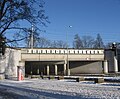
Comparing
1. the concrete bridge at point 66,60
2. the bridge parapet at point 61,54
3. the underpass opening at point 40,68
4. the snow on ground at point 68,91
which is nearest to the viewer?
the snow on ground at point 68,91

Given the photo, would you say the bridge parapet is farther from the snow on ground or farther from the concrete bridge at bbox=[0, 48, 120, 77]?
the snow on ground

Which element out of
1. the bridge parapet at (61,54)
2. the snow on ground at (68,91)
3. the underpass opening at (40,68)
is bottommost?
Answer: the snow on ground at (68,91)

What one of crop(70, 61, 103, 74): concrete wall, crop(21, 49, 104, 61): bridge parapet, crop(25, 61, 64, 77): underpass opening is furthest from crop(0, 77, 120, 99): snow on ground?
crop(25, 61, 64, 77): underpass opening

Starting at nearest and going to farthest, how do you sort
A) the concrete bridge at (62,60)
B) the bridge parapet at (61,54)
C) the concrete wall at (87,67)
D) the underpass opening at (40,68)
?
the bridge parapet at (61,54) → the concrete bridge at (62,60) → the concrete wall at (87,67) → the underpass opening at (40,68)

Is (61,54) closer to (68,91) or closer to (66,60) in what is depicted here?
(66,60)

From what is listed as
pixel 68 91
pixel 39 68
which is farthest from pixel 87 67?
pixel 68 91

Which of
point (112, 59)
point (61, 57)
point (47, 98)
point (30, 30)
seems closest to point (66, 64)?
point (61, 57)

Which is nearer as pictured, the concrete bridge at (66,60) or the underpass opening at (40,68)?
the concrete bridge at (66,60)

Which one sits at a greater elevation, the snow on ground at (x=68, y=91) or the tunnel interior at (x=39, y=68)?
the tunnel interior at (x=39, y=68)

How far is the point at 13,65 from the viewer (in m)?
79.6

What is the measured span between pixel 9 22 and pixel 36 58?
66780mm

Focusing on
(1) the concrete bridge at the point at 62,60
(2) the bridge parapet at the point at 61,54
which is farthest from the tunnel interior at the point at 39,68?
(2) the bridge parapet at the point at 61,54

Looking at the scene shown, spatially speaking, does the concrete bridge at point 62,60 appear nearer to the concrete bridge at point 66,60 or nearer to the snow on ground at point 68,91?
the concrete bridge at point 66,60

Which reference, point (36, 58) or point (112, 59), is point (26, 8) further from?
point (112, 59)
